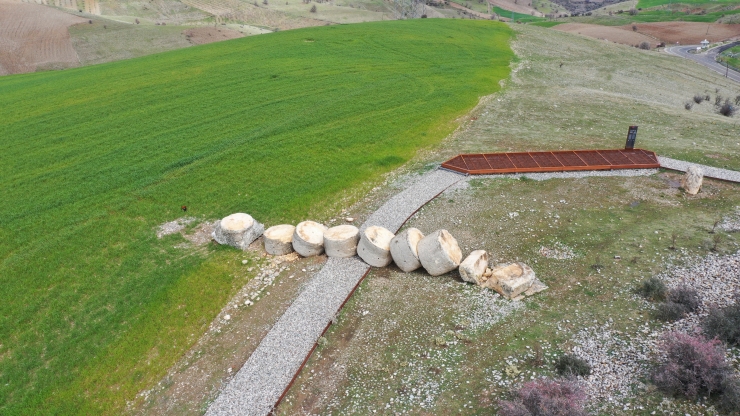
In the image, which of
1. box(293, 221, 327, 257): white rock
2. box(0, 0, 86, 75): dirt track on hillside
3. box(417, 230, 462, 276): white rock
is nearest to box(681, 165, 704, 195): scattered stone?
box(417, 230, 462, 276): white rock

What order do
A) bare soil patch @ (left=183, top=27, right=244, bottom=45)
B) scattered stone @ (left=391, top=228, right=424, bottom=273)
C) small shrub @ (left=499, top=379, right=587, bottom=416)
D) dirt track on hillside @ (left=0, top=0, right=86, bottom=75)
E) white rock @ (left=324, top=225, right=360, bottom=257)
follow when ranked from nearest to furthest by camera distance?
1. small shrub @ (left=499, top=379, right=587, bottom=416)
2. scattered stone @ (left=391, top=228, right=424, bottom=273)
3. white rock @ (left=324, top=225, right=360, bottom=257)
4. dirt track on hillside @ (left=0, top=0, right=86, bottom=75)
5. bare soil patch @ (left=183, top=27, right=244, bottom=45)

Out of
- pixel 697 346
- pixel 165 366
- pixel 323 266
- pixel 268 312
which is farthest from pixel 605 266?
pixel 165 366

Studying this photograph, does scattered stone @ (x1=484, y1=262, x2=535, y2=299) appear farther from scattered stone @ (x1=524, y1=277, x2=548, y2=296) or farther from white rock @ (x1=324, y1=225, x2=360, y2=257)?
white rock @ (x1=324, y1=225, x2=360, y2=257)

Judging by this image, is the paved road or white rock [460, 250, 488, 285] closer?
white rock [460, 250, 488, 285]

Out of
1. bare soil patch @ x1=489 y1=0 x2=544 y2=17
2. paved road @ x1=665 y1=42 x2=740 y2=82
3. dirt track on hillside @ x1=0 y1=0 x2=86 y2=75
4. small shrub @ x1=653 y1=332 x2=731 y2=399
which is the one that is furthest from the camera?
bare soil patch @ x1=489 y1=0 x2=544 y2=17

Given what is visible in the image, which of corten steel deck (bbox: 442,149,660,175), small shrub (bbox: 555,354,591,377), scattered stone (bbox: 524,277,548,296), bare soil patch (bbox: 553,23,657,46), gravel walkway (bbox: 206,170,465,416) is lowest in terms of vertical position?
gravel walkway (bbox: 206,170,465,416)

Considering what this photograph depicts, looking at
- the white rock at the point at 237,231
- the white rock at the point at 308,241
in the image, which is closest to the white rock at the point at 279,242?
the white rock at the point at 308,241

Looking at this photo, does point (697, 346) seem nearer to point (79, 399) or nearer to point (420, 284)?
point (420, 284)
